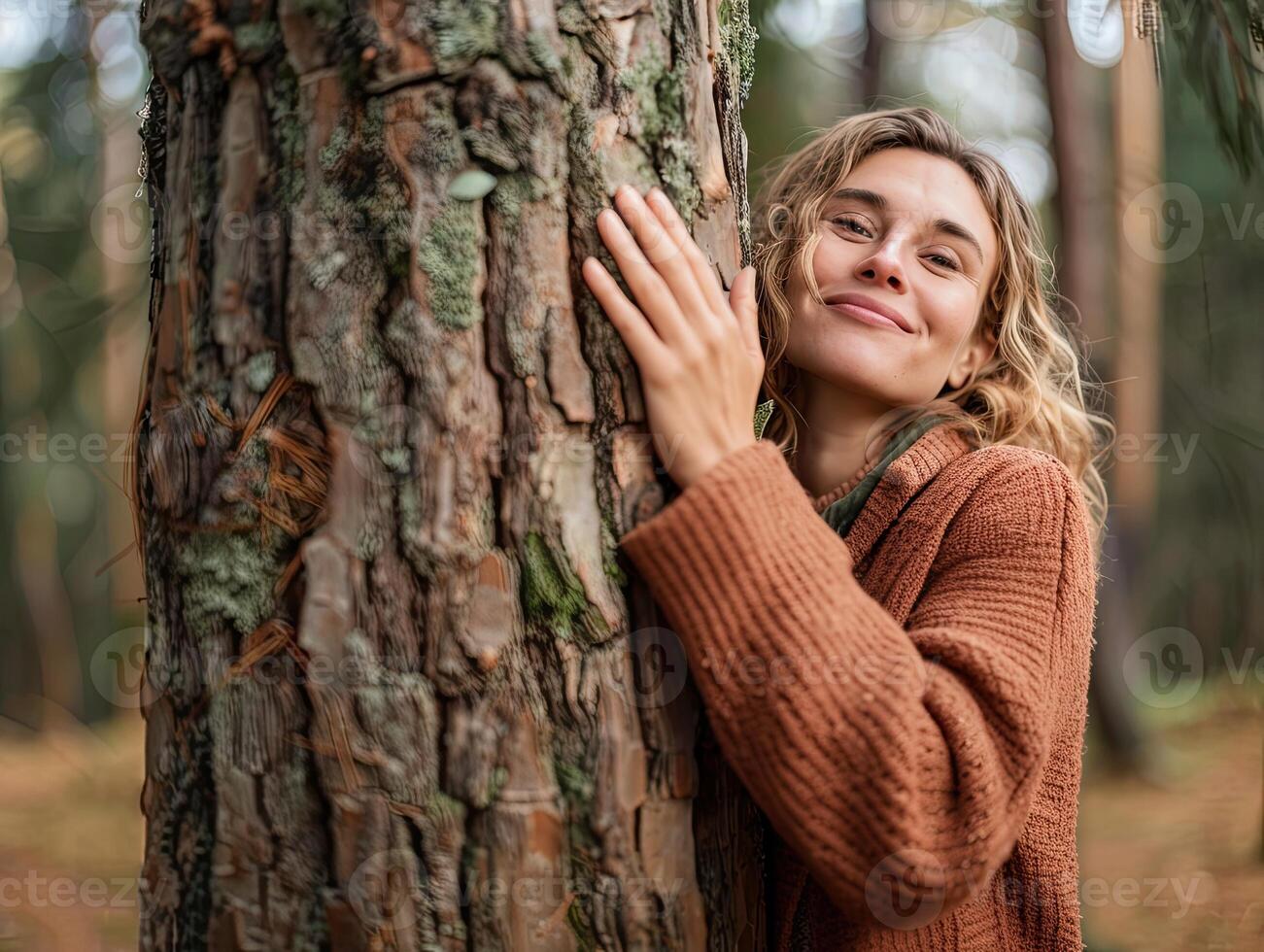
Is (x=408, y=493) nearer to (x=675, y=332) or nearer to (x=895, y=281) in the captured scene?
(x=675, y=332)

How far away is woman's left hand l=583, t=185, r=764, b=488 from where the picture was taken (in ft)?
3.79

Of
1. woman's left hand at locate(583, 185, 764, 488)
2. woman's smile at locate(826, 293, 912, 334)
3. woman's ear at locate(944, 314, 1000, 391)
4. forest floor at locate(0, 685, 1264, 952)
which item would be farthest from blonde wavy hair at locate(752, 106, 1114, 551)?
Answer: forest floor at locate(0, 685, 1264, 952)

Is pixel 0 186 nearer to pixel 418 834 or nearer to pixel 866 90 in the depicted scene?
pixel 866 90

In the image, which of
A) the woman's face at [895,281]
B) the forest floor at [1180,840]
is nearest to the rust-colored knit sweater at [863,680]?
the woman's face at [895,281]

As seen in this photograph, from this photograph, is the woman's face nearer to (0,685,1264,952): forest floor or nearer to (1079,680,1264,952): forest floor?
(1079,680,1264,952): forest floor

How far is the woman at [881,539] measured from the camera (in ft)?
3.65

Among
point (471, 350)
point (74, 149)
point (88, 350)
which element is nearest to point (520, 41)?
point (471, 350)

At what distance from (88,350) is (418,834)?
564 cm

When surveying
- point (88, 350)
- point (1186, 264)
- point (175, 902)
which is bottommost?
point (175, 902)

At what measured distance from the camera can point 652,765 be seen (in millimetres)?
1170

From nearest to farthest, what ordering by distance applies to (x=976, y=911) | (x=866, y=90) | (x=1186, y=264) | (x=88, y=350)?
(x=976, y=911) → (x=88, y=350) → (x=866, y=90) → (x=1186, y=264)

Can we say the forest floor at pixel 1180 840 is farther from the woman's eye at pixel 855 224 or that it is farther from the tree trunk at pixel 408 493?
the tree trunk at pixel 408 493

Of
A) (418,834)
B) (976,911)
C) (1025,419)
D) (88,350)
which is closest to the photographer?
(418,834)

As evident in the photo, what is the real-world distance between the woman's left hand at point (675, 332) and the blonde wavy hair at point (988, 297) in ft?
1.52
